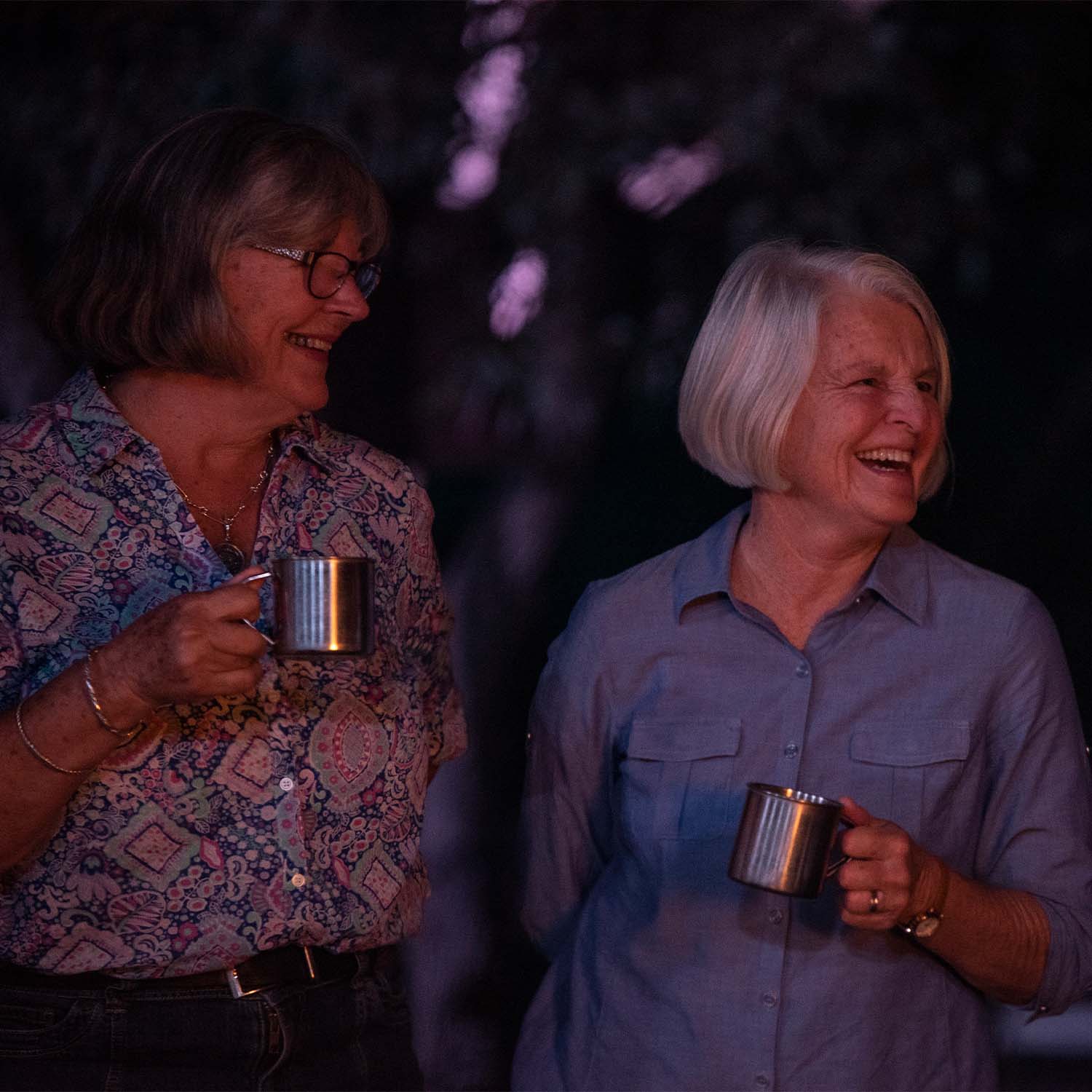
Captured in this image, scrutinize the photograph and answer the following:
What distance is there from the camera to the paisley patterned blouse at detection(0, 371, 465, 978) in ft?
6.68

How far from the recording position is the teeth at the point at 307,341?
7.64ft

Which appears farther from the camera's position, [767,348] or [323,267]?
[767,348]

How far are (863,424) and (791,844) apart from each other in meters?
0.80

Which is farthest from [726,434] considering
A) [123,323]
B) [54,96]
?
[54,96]

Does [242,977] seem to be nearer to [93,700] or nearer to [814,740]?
[93,700]

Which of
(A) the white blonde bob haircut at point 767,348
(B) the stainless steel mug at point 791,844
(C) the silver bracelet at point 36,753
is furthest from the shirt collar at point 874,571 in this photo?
(C) the silver bracelet at point 36,753

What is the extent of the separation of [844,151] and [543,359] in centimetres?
81

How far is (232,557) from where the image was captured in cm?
227

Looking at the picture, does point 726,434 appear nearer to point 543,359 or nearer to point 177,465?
point 543,359

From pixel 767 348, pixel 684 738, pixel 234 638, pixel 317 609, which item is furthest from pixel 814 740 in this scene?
pixel 234 638

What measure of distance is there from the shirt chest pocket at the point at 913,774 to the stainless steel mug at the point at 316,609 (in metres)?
0.92

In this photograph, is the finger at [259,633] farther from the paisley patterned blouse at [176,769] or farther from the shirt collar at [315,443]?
the shirt collar at [315,443]

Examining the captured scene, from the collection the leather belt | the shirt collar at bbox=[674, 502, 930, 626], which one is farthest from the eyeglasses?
the leather belt

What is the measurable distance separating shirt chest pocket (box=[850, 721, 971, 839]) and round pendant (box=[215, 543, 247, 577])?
1.07 meters
